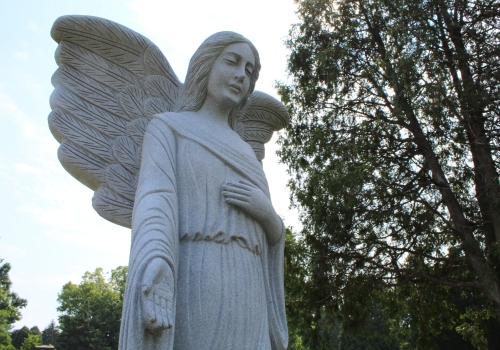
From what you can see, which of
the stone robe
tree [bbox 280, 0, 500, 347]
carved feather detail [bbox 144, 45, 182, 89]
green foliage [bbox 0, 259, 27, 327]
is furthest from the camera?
green foliage [bbox 0, 259, 27, 327]

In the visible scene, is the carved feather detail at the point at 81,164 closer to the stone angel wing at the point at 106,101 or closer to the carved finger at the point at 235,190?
the stone angel wing at the point at 106,101

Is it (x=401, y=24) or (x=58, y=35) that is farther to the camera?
(x=401, y=24)

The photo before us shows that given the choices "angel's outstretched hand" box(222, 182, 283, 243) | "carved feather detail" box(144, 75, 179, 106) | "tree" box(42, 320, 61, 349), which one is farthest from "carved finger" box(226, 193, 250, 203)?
"tree" box(42, 320, 61, 349)

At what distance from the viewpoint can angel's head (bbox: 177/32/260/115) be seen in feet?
14.7

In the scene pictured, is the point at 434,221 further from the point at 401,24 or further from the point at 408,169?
the point at 401,24

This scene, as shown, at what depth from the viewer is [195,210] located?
3783mm

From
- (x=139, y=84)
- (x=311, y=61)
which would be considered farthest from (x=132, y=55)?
(x=311, y=61)

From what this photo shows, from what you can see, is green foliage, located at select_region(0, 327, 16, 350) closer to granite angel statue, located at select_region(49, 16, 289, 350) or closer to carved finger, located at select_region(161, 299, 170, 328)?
granite angel statue, located at select_region(49, 16, 289, 350)

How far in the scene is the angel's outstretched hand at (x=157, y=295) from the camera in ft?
9.70

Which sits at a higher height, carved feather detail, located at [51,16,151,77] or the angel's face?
carved feather detail, located at [51,16,151,77]

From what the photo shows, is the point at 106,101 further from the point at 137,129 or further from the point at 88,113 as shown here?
the point at 137,129

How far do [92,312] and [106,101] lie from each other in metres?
41.0

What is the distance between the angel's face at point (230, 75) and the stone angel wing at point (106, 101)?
621 mm

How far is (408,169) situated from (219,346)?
11891 mm
